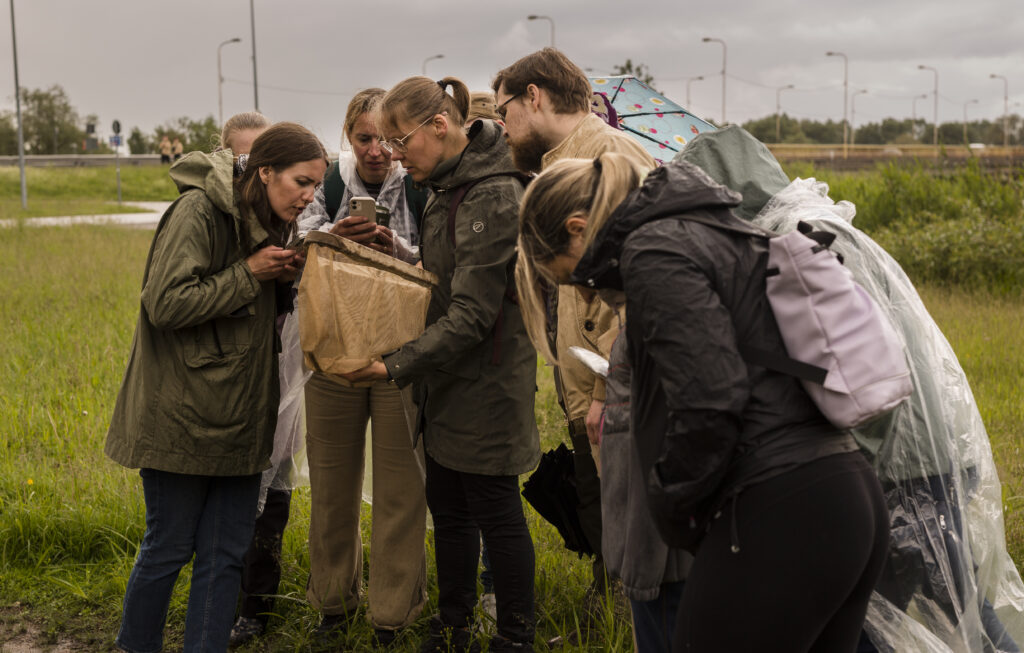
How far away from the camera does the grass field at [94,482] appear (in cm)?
390

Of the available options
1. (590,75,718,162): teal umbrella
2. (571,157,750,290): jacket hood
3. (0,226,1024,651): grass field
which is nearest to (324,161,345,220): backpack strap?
(590,75,718,162): teal umbrella

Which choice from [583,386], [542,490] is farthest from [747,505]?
[542,490]

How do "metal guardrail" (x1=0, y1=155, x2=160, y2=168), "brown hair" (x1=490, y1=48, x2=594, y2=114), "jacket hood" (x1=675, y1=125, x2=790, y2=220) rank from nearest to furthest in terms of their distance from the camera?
"jacket hood" (x1=675, y1=125, x2=790, y2=220) → "brown hair" (x1=490, y1=48, x2=594, y2=114) → "metal guardrail" (x1=0, y1=155, x2=160, y2=168)

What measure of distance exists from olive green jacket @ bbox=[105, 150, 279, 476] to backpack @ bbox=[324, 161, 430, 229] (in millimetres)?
913

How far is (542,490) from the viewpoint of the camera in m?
3.49

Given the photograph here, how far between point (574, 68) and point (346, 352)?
122 centimetres

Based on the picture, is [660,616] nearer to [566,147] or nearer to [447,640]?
[447,640]

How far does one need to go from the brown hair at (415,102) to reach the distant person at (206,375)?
0.26 meters

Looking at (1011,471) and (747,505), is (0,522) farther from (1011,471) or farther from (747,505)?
(1011,471)

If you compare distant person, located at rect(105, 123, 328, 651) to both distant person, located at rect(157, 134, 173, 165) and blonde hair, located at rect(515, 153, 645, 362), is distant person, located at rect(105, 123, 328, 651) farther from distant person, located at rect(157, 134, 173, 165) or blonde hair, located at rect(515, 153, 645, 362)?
distant person, located at rect(157, 134, 173, 165)

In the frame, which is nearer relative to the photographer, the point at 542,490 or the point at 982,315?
the point at 542,490

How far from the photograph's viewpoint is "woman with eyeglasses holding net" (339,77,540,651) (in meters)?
3.09

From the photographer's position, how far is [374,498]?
12.2ft

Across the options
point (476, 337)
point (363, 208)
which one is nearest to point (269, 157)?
point (363, 208)
